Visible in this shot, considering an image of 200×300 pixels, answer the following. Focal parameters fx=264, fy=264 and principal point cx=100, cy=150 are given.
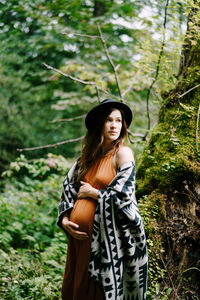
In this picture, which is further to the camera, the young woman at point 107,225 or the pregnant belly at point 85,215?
the pregnant belly at point 85,215

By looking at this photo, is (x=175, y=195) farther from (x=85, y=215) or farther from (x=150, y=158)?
(x=85, y=215)

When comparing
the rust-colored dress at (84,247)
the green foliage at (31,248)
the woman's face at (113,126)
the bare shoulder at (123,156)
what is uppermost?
the woman's face at (113,126)

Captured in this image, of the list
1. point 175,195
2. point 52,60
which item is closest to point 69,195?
point 175,195

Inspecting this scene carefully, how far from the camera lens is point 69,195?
2.49m

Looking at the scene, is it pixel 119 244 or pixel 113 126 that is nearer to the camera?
pixel 119 244

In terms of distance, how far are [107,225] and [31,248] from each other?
268 cm

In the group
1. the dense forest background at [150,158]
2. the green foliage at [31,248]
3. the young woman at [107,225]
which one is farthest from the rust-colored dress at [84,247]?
the green foliage at [31,248]

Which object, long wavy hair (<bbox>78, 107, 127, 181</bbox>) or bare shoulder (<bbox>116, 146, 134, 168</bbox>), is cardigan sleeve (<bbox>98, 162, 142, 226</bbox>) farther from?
long wavy hair (<bbox>78, 107, 127, 181</bbox>)

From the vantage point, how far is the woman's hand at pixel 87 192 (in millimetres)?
2193

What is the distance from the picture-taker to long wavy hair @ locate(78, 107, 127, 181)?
8.18 ft

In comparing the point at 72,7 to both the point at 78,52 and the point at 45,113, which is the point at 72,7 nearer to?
the point at 78,52

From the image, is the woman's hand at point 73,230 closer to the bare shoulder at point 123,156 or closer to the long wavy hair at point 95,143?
the long wavy hair at point 95,143

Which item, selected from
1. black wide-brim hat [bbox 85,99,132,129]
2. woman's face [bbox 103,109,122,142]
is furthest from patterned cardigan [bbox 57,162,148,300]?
black wide-brim hat [bbox 85,99,132,129]

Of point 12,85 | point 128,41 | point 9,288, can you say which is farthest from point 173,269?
point 12,85
